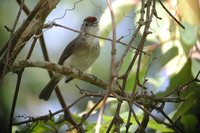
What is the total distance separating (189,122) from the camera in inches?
70.2

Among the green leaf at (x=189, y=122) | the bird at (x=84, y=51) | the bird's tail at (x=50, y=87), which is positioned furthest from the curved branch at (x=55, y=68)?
the bird at (x=84, y=51)

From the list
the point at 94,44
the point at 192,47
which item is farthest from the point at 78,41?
the point at 192,47

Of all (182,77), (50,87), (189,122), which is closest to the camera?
Result: (189,122)

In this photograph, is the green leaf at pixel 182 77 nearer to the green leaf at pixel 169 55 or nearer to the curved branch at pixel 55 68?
the green leaf at pixel 169 55

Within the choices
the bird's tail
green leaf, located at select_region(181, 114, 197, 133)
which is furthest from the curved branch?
the bird's tail

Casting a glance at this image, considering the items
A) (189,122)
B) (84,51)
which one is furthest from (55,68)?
(84,51)

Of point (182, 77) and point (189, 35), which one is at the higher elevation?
point (189, 35)

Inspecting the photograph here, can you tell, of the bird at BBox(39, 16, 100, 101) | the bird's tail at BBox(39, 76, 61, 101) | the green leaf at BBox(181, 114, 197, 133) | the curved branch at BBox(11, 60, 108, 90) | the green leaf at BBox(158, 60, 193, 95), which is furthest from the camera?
the bird at BBox(39, 16, 100, 101)

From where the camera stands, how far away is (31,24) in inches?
60.9

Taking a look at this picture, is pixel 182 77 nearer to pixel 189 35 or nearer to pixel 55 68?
pixel 189 35

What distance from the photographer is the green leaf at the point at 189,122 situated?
5.84 feet

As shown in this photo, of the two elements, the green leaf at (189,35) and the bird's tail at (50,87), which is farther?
the bird's tail at (50,87)

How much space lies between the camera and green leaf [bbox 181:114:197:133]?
1.78m

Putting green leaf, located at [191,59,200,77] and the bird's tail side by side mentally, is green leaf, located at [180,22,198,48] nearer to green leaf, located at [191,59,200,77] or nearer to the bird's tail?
green leaf, located at [191,59,200,77]
